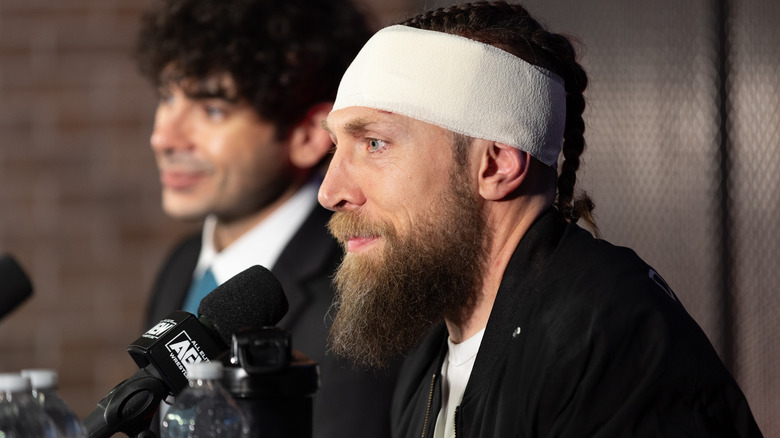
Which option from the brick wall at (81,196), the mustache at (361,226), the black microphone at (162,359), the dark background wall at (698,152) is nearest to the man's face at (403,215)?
the mustache at (361,226)

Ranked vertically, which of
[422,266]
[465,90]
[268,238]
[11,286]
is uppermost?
[465,90]

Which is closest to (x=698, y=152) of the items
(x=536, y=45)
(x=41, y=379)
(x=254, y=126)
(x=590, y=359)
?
(x=536, y=45)

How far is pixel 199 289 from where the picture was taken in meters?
2.64

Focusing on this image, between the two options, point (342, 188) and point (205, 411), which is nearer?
point (205, 411)

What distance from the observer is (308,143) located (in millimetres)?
2561

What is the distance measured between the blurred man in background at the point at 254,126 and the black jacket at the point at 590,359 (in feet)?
3.07

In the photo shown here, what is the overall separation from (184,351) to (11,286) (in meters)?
0.28

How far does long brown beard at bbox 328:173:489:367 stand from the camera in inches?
64.1

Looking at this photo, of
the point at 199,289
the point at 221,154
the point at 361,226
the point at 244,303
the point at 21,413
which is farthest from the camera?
the point at 199,289

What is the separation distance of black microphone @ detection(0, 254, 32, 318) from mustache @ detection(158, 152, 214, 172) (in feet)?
4.27

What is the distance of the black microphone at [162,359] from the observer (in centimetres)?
108

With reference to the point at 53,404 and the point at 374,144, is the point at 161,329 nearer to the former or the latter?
the point at 53,404

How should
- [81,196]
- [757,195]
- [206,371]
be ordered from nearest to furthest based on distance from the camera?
[206,371]
[757,195]
[81,196]

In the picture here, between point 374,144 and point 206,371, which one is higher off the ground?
point 374,144
